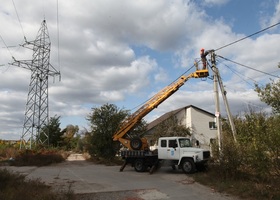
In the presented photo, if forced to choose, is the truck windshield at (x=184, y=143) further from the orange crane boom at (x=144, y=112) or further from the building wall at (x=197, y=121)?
the building wall at (x=197, y=121)

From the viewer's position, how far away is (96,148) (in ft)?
102

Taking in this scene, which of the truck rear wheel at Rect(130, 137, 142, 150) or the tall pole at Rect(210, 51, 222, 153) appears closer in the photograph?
the tall pole at Rect(210, 51, 222, 153)

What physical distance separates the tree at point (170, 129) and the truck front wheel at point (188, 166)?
1733 cm

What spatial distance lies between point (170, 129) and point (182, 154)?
1761cm

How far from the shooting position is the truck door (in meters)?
20.1

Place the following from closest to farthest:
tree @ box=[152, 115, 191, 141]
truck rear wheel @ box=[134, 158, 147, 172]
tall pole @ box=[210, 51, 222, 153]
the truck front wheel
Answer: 1. tall pole @ box=[210, 51, 222, 153]
2. the truck front wheel
3. truck rear wheel @ box=[134, 158, 147, 172]
4. tree @ box=[152, 115, 191, 141]

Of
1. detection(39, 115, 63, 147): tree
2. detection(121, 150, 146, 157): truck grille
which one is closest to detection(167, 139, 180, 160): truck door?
detection(121, 150, 146, 157): truck grille

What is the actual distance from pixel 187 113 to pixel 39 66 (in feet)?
70.3

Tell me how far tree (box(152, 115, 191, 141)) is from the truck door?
16.4m

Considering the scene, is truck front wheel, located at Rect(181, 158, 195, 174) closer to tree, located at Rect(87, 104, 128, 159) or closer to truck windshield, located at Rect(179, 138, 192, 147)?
truck windshield, located at Rect(179, 138, 192, 147)

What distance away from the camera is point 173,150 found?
66.4 ft

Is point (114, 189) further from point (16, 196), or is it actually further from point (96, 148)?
point (96, 148)

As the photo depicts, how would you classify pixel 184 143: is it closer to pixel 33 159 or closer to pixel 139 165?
pixel 139 165

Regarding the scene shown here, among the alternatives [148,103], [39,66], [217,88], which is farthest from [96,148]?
[217,88]
